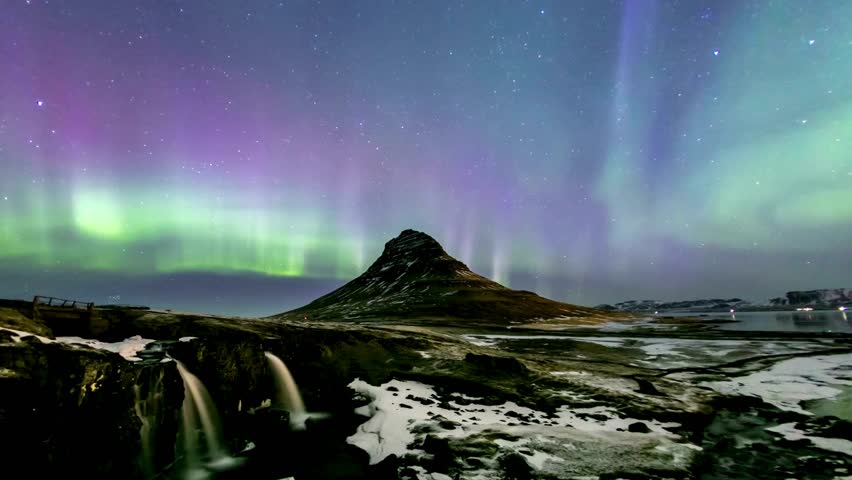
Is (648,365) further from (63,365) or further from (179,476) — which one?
(63,365)

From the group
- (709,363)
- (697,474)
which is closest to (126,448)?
(697,474)

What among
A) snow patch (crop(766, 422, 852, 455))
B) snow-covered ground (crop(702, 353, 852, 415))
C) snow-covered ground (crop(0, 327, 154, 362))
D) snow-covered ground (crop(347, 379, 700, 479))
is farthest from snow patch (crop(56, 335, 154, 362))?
snow-covered ground (crop(702, 353, 852, 415))

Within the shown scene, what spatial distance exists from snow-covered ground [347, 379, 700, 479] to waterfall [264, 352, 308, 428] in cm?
383

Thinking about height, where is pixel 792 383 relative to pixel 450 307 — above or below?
below

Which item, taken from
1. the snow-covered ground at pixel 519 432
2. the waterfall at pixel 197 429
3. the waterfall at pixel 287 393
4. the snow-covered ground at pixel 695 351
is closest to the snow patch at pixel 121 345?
the waterfall at pixel 197 429

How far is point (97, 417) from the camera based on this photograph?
1482 centimetres

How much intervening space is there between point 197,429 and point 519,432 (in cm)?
A: 1675

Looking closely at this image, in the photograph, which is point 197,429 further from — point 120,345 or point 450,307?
point 450,307

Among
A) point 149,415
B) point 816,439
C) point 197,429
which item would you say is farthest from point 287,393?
point 816,439

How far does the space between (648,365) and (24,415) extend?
154ft

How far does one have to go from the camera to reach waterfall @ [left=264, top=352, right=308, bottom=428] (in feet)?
77.6

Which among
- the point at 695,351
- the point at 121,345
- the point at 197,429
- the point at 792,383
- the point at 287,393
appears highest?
the point at 121,345

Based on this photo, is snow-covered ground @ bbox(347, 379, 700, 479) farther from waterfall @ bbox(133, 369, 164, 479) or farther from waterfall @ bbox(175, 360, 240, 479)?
waterfall @ bbox(133, 369, 164, 479)

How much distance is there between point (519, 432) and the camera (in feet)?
63.2
